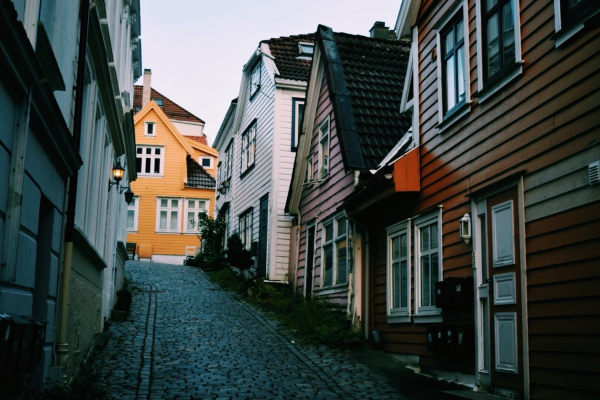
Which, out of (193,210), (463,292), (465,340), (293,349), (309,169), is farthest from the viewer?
(193,210)

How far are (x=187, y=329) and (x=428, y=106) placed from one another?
6.94 m

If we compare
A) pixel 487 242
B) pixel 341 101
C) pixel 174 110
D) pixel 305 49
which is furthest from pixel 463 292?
pixel 174 110

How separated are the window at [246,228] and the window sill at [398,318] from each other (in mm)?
12684

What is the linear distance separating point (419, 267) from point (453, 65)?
3.18 m

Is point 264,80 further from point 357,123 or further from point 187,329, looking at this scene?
point 187,329

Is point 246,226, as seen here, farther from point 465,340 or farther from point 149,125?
point 149,125

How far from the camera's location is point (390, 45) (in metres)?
17.1

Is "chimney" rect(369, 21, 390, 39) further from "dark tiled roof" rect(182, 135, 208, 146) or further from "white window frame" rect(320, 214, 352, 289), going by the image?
"dark tiled roof" rect(182, 135, 208, 146)

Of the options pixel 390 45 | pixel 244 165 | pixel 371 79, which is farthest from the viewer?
pixel 244 165

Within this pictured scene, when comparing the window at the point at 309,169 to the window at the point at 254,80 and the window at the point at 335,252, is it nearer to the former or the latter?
the window at the point at 335,252

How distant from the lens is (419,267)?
10.9 metres

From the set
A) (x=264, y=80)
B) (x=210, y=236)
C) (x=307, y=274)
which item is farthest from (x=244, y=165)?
(x=307, y=274)

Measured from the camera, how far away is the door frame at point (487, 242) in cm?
731

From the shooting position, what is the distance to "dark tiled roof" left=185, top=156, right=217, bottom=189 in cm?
4031
